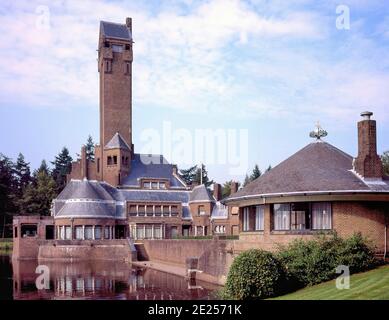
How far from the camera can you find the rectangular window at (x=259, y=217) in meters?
28.3

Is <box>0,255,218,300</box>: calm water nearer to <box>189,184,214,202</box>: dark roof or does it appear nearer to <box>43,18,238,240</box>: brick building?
<box>43,18,238,240</box>: brick building

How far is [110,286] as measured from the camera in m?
35.5

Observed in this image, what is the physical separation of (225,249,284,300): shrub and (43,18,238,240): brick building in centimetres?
4604

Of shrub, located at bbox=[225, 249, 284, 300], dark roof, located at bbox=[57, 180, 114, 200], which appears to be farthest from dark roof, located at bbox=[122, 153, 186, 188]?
shrub, located at bbox=[225, 249, 284, 300]

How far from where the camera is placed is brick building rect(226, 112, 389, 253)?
2547cm

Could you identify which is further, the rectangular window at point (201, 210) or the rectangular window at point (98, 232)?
the rectangular window at point (201, 210)

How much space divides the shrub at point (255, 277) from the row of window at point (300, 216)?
424 centimetres

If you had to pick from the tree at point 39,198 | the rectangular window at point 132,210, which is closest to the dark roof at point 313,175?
the rectangular window at point 132,210

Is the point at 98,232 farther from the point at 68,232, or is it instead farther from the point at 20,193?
the point at 20,193

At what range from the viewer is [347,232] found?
25.3 meters

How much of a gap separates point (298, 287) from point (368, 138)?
7.86 meters

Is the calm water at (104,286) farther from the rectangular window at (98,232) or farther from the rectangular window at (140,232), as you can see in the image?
the rectangular window at (140,232)
